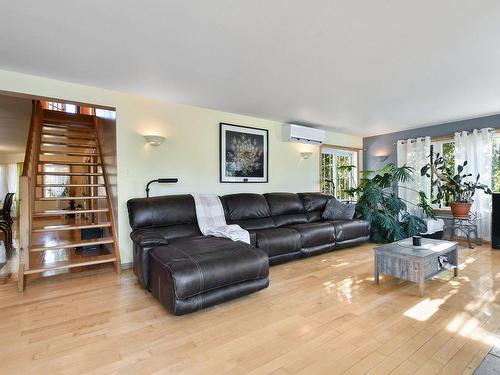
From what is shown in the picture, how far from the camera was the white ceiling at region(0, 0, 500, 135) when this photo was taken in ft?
5.98

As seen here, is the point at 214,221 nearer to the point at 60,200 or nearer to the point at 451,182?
the point at 60,200

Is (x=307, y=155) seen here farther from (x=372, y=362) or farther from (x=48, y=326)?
(x=48, y=326)

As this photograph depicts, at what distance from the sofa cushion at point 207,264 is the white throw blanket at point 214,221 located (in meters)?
0.39

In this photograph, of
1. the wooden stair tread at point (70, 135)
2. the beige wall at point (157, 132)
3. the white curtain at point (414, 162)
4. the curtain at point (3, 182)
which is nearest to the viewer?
the beige wall at point (157, 132)

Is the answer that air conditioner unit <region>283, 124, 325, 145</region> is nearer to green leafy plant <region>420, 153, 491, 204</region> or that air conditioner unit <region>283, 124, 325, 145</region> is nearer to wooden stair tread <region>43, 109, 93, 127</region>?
green leafy plant <region>420, 153, 491, 204</region>

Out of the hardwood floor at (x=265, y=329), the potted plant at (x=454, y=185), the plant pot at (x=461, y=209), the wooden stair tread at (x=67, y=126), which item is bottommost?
the hardwood floor at (x=265, y=329)

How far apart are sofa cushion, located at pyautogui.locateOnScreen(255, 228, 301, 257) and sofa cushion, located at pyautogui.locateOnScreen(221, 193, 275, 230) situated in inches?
12.7

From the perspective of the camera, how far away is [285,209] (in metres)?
4.43

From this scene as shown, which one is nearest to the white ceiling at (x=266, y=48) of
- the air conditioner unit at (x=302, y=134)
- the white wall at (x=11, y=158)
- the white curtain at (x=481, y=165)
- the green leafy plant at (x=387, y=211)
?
the white curtain at (x=481, y=165)

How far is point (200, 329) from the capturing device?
6.68 feet

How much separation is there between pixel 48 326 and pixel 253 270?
66.7 inches

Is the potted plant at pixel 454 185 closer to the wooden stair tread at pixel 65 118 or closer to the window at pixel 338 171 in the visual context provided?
the window at pixel 338 171

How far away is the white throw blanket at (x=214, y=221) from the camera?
3.18 m

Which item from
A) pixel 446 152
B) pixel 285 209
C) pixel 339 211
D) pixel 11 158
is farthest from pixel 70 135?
pixel 446 152
